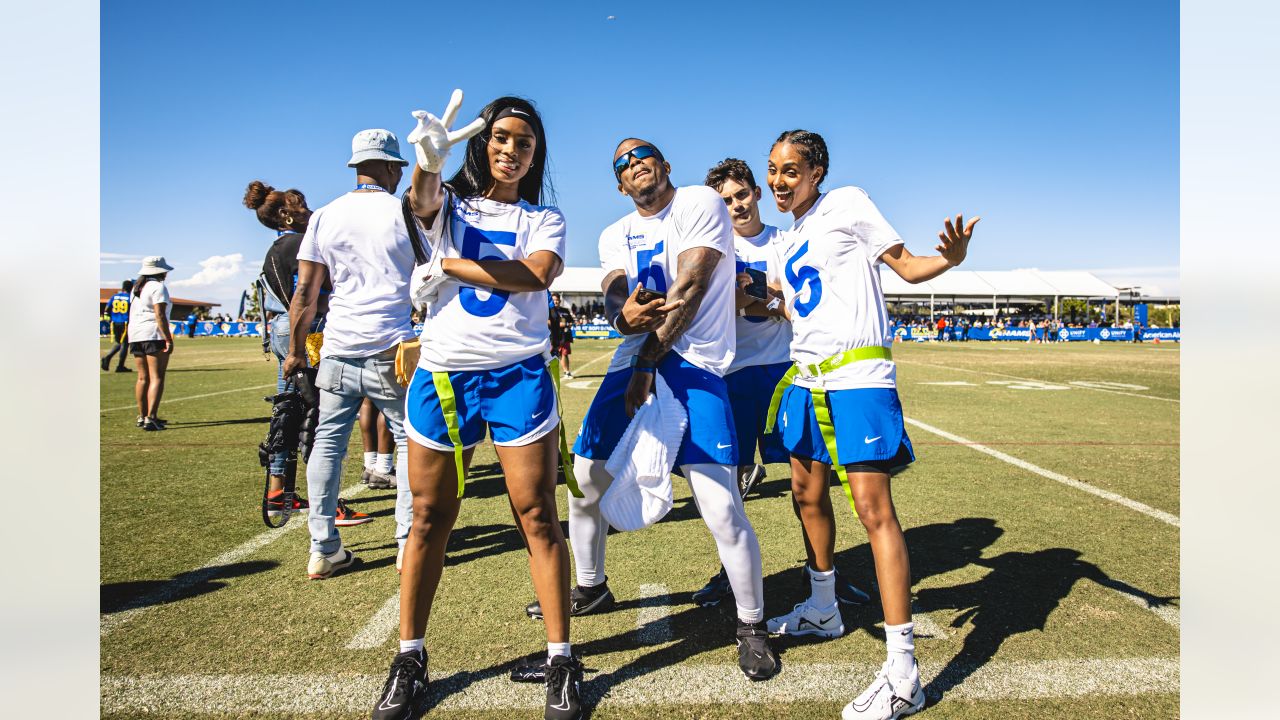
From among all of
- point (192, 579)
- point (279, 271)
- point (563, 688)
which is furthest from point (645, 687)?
point (279, 271)

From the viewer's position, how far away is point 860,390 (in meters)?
2.67

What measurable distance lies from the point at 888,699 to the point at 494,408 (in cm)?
166

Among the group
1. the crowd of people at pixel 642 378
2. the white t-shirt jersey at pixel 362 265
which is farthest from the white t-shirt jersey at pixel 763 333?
the white t-shirt jersey at pixel 362 265

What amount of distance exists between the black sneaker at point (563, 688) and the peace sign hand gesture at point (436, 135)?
1738 mm

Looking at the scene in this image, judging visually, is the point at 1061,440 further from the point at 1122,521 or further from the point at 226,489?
the point at 226,489

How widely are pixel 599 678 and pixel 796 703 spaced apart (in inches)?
28.6

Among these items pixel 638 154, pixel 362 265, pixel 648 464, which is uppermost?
pixel 638 154

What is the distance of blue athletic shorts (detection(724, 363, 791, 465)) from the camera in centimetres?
357

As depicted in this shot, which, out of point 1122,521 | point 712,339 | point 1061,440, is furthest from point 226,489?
point 1061,440

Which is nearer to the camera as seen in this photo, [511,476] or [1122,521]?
[511,476]

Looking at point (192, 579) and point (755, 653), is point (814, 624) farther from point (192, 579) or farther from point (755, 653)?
point (192, 579)

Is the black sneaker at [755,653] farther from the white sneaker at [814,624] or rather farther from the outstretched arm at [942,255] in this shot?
the outstretched arm at [942,255]

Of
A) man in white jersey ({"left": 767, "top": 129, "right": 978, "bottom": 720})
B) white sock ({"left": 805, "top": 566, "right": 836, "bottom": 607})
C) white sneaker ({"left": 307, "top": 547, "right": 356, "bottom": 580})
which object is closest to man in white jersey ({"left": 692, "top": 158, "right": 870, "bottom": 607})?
white sock ({"left": 805, "top": 566, "right": 836, "bottom": 607})

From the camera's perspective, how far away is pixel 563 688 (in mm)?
2459
